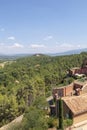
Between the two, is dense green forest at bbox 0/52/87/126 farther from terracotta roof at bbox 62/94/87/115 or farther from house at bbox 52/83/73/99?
terracotta roof at bbox 62/94/87/115

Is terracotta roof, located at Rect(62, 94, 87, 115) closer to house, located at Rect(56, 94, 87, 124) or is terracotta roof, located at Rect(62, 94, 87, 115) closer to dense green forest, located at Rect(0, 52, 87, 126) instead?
house, located at Rect(56, 94, 87, 124)

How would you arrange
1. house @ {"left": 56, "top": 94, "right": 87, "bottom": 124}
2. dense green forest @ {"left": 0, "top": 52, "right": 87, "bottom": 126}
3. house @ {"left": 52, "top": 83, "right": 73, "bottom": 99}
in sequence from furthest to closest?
house @ {"left": 52, "top": 83, "right": 73, "bottom": 99}, dense green forest @ {"left": 0, "top": 52, "right": 87, "bottom": 126}, house @ {"left": 56, "top": 94, "right": 87, "bottom": 124}

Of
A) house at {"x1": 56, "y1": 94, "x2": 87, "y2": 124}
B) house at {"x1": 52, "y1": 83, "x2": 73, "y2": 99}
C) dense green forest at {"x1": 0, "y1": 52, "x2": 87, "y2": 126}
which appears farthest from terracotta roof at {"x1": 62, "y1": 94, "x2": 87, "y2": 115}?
dense green forest at {"x1": 0, "y1": 52, "x2": 87, "y2": 126}

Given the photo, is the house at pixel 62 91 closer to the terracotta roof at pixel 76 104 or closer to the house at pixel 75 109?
the terracotta roof at pixel 76 104

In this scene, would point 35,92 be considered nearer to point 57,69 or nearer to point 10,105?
point 10,105

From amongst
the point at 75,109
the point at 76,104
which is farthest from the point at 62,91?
the point at 75,109

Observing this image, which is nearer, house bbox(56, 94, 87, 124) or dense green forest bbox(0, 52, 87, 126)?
house bbox(56, 94, 87, 124)

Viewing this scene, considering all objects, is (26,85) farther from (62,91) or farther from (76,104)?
(76,104)

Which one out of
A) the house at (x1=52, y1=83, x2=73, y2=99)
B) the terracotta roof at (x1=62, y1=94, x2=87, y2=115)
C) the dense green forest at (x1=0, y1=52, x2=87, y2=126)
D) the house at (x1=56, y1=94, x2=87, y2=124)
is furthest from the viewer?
the house at (x1=52, y1=83, x2=73, y2=99)

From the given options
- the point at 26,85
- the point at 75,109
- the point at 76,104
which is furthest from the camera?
the point at 26,85
